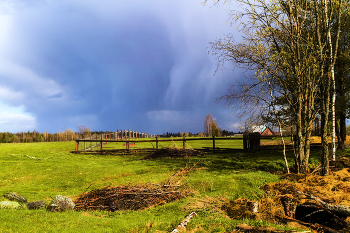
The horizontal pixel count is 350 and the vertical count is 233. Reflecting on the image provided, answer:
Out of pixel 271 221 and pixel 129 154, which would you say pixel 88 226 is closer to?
pixel 271 221

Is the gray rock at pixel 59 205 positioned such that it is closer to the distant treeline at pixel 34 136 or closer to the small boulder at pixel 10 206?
the small boulder at pixel 10 206

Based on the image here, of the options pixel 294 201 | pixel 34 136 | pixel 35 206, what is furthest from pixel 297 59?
pixel 34 136

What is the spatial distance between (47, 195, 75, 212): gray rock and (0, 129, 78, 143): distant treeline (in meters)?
44.6

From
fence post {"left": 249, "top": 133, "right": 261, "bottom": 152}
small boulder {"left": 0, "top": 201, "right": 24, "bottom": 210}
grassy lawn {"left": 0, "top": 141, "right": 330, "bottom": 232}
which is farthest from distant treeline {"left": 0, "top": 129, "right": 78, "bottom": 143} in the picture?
small boulder {"left": 0, "top": 201, "right": 24, "bottom": 210}

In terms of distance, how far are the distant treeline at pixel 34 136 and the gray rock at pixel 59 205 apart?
44572 millimetres

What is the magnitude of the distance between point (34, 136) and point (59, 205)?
153 feet

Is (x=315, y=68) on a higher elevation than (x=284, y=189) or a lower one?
higher

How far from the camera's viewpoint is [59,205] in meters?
6.73

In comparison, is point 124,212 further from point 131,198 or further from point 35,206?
point 35,206

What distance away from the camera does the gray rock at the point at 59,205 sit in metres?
6.59

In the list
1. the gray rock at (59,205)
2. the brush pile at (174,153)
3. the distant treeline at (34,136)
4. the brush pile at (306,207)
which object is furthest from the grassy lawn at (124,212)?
the distant treeline at (34,136)

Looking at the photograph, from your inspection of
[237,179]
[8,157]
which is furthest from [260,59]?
[8,157]

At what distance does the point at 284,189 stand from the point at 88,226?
18.7 ft

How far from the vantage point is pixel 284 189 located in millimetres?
6785
